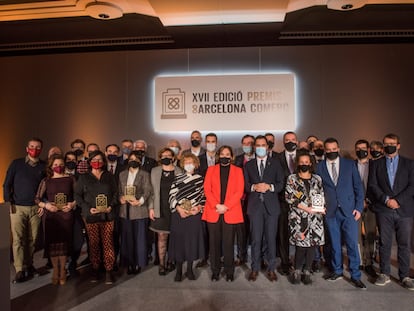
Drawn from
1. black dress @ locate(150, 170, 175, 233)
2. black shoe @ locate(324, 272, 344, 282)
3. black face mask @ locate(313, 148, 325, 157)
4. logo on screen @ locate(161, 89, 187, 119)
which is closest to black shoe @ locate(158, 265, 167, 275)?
black dress @ locate(150, 170, 175, 233)

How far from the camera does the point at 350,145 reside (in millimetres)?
5750

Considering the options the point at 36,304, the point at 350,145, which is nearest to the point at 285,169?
the point at 350,145

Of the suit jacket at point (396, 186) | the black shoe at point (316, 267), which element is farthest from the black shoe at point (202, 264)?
the suit jacket at point (396, 186)

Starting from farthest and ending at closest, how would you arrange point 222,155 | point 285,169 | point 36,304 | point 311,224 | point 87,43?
point 87,43 → point 285,169 → point 222,155 → point 311,224 → point 36,304

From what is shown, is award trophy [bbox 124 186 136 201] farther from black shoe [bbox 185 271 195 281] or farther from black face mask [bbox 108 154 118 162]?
black shoe [bbox 185 271 195 281]

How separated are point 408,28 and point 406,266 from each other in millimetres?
4044

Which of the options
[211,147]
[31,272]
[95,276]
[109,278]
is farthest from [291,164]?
[31,272]

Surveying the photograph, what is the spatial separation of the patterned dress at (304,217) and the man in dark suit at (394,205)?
2.44 feet

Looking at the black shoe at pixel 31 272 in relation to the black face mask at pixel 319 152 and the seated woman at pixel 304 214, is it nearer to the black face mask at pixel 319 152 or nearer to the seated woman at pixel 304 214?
the seated woman at pixel 304 214

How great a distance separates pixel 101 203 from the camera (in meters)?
3.78

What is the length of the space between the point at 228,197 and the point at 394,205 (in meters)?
1.82

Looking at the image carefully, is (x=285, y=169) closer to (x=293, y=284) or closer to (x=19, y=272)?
(x=293, y=284)

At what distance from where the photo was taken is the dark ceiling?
5.25 m

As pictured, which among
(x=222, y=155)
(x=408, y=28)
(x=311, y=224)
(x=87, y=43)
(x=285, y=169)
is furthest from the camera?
(x=87, y=43)
